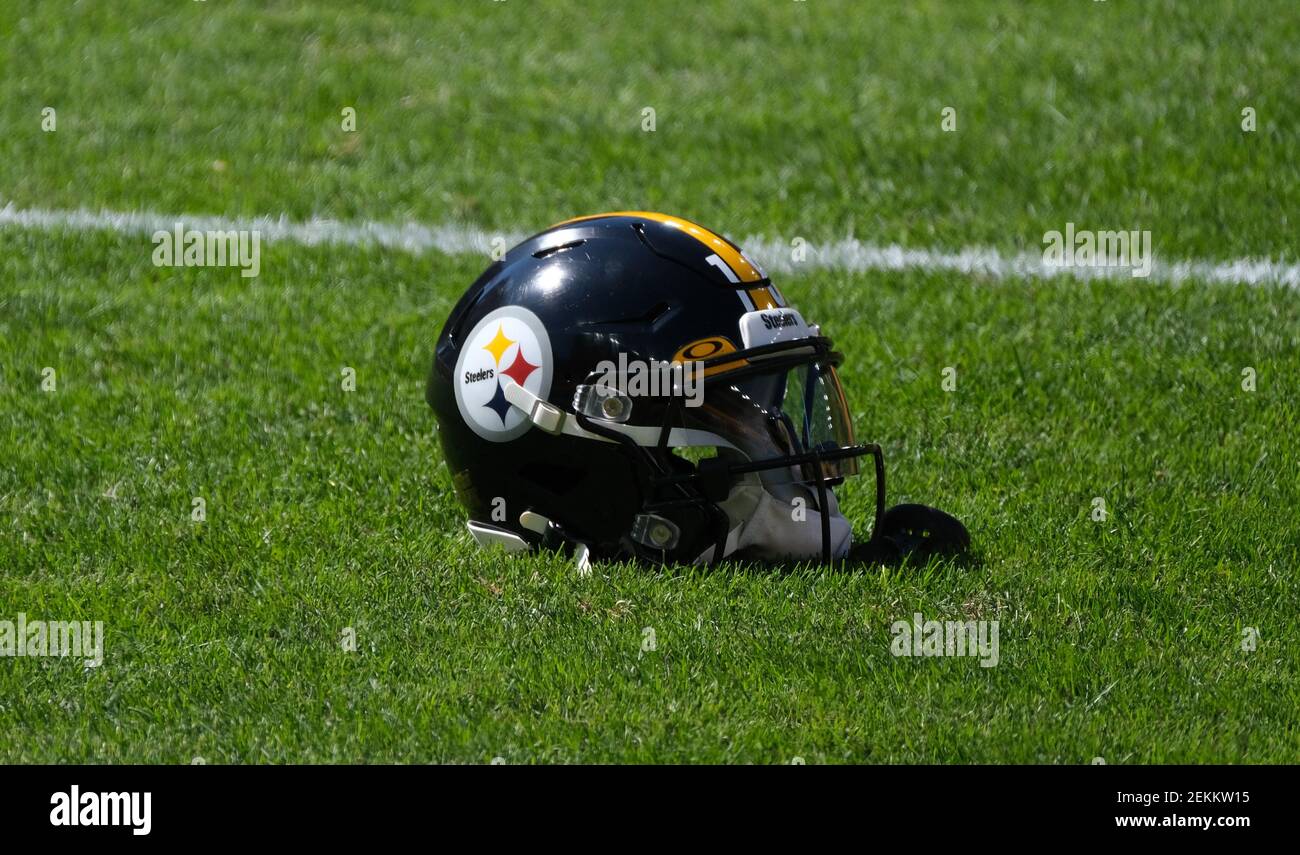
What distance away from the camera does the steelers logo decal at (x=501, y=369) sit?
492 centimetres

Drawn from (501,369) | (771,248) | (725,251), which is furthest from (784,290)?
(501,369)

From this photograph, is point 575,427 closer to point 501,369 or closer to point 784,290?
point 501,369

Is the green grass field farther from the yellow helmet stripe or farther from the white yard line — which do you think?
the yellow helmet stripe

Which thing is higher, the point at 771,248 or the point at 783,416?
the point at 771,248

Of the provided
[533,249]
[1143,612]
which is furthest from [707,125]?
[1143,612]

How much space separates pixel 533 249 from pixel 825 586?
1456mm

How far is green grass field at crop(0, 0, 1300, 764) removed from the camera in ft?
14.1

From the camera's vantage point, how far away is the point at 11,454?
6.21 m

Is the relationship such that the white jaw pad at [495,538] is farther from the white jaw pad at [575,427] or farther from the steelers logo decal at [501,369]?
the white jaw pad at [575,427]

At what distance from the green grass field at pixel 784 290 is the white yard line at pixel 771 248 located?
0.40 ft

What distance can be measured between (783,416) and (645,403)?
45 centimetres
